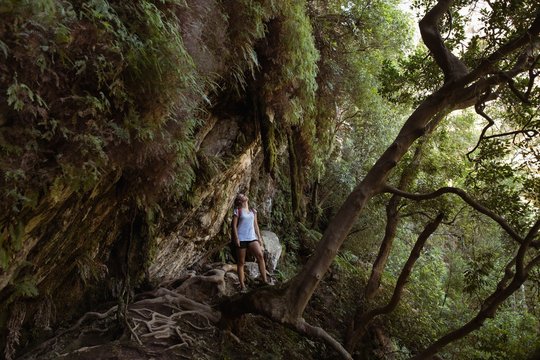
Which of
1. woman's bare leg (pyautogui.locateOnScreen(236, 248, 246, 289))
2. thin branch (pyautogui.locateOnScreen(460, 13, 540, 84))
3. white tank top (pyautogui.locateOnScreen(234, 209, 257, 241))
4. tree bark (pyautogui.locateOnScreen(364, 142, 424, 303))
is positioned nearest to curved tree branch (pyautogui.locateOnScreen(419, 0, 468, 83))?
thin branch (pyautogui.locateOnScreen(460, 13, 540, 84))

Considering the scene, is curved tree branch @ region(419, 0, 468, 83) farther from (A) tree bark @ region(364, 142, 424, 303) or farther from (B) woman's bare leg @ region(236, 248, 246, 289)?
(B) woman's bare leg @ region(236, 248, 246, 289)

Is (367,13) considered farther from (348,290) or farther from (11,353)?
(11,353)

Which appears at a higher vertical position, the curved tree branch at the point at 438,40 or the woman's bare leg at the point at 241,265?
the curved tree branch at the point at 438,40

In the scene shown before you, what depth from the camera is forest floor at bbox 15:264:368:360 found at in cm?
500

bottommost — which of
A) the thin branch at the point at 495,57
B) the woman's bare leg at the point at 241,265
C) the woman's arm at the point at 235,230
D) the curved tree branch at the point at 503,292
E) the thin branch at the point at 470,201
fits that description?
the woman's bare leg at the point at 241,265

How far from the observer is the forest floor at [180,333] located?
5.00 metres

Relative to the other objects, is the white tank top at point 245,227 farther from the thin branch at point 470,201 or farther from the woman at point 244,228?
the thin branch at point 470,201

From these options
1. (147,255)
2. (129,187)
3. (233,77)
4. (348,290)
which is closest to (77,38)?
(129,187)

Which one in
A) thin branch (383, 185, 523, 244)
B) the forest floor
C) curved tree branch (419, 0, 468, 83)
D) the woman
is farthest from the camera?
the woman

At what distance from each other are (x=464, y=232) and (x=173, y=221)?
8.99 m

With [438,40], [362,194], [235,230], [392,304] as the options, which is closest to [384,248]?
[392,304]

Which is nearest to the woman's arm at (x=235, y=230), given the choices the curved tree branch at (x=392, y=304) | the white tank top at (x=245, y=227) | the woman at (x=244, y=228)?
the woman at (x=244, y=228)

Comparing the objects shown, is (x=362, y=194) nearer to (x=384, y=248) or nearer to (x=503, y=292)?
(x=503, y=292)

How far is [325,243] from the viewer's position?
5.49 metres
